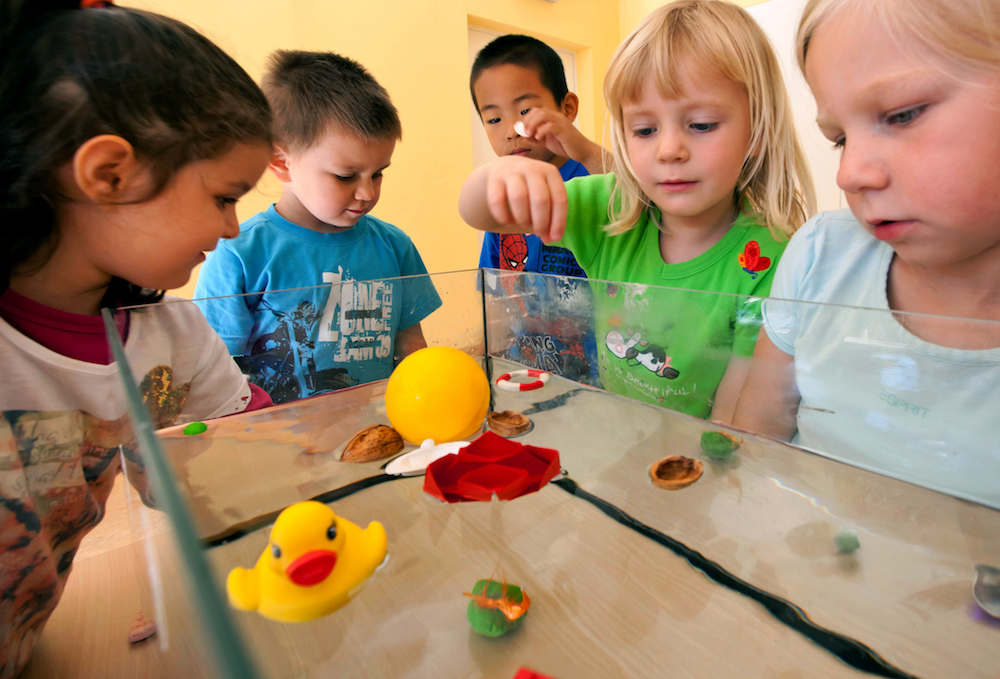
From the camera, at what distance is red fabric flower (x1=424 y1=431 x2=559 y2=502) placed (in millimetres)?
417

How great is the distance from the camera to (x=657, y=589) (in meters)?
0.37

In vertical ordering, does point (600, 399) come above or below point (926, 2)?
below

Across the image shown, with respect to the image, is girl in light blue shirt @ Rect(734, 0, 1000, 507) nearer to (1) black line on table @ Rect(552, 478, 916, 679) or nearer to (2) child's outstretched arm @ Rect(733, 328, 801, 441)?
(2) child's outstretched arm @ Rect(733, 328, 801, 441)

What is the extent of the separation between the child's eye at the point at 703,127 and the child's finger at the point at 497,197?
10.5 inches

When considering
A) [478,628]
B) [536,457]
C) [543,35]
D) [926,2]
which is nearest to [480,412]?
[536,457]

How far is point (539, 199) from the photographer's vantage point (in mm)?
739

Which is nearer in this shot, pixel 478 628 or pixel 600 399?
pixel 478 628

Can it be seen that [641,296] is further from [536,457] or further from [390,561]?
[390,561]

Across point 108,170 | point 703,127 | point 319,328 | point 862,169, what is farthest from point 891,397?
point 108,170

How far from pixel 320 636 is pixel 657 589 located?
22cm

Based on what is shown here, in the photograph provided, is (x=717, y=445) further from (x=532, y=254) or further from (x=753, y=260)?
(x=532, y=254)

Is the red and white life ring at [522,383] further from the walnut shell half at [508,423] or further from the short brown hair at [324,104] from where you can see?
the short brown hair at [324,104]

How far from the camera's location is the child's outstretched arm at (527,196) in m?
0.75

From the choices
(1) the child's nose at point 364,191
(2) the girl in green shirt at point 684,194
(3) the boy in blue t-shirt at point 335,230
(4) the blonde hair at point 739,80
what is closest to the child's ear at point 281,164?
(3) the boy in blue t-shirt at point 335,230
